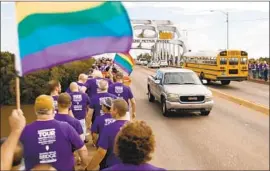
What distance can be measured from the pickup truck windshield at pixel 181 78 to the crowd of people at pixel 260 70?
16097 mm

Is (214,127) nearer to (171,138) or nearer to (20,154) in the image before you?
(171,138)

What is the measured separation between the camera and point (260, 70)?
31344 millimetres

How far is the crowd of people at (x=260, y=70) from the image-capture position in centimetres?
3039

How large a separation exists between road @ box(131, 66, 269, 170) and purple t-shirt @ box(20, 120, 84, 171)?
2.95 m

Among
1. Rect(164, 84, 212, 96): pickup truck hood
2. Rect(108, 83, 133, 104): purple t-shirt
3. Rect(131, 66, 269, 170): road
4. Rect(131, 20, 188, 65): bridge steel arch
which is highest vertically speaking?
Rect(131, 20, 188, 65): bridge steel arch

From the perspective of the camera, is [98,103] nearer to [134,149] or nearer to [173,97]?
[134,149]

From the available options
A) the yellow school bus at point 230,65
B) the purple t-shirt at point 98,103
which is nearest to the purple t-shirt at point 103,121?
the purple t-shirt at point 98,103

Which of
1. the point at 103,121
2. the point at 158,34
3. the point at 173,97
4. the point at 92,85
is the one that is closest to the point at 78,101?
the point at 92,85

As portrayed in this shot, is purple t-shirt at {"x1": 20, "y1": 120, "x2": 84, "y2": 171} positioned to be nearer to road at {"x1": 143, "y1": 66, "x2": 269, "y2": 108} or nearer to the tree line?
road at {"x1": 143, "y1": 66, "x2": 269, "y2": 108}

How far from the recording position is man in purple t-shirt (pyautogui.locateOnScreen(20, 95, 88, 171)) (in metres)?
4.25

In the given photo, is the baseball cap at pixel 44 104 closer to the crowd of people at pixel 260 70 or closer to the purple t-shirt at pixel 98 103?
the purple t-shirt at pixel 98 103

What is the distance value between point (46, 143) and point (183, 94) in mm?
10165

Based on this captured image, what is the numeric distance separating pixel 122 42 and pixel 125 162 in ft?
5.33

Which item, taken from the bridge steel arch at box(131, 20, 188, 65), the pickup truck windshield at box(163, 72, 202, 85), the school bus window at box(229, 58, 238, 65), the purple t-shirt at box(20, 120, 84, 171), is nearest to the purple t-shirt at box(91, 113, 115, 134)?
the purple t-shirt at box(20, 120, 84, 171)
